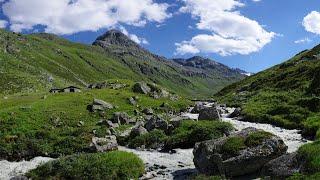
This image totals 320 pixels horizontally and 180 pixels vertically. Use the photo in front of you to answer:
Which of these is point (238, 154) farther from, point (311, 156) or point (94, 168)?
point (94, 168)

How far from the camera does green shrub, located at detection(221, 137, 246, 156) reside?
102ft

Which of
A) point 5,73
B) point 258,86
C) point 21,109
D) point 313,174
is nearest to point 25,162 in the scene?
point 21,109

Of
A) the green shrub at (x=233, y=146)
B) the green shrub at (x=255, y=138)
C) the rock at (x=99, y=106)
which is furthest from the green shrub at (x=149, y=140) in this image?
the rock at (x=99, y=106)

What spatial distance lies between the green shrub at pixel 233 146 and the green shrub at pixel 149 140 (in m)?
13.1

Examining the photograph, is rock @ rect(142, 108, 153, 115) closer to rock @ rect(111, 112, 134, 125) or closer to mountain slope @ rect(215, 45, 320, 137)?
rock @ rect(111, 112, 134, 125)

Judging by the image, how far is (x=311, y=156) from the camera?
2564 centimetres

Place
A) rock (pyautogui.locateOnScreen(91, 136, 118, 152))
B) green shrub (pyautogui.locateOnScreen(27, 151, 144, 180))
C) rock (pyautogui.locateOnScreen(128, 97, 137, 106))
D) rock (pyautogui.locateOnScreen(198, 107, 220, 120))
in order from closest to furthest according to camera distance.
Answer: green shrub (pyautogui.locateOnScreen(27, 151, 144, 180)), rock (pyautogui.locateOnScreen(91, 136, 118, 152)), rock (pyautogui.locateOnScreen(198, 107, 220, 120)), rock (pyautogui.locateOnScreen(128, 97, 137, 106))

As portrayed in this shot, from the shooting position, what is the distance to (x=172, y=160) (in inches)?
1510

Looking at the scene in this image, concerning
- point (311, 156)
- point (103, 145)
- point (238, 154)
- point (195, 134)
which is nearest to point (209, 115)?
point (195, 134)

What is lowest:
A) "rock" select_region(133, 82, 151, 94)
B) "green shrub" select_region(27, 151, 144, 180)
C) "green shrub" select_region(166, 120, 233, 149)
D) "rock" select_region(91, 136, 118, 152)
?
"green shrub" select_region(27, 151, 144, 180)

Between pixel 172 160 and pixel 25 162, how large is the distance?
12.6 metres

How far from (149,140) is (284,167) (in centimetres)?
2025

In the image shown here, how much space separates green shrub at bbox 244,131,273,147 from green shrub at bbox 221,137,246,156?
1.13 feet

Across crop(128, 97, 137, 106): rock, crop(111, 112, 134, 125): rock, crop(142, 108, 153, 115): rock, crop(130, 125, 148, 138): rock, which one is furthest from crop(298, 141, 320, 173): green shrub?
crop(128, 97, 137, 106): rock
